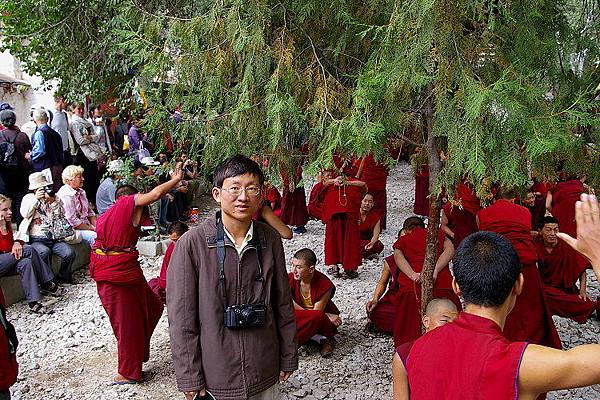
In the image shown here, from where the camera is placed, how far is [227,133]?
3383 mm

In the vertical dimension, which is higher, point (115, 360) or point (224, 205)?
point (224, 205)

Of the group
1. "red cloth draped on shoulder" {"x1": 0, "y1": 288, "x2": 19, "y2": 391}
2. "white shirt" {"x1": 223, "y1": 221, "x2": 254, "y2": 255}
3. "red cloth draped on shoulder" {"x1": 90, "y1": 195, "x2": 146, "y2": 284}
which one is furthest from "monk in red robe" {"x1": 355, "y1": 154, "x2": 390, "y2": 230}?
"red cloth draped on shoulder" {"x1": 0, "y1": 288, "x2": 19, "y2": 391}

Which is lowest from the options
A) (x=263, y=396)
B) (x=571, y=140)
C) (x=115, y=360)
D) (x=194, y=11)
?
(x=115, y=360)

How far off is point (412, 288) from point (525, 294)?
1.00 m

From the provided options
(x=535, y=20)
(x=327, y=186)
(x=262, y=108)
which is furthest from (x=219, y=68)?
(x=327, y=186)

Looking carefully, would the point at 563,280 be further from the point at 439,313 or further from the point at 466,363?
the point at 466,363

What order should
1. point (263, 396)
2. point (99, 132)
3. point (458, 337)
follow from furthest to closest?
point (99, 132) < point (263, 396) < point (458, 337)

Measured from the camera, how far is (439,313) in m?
3.04

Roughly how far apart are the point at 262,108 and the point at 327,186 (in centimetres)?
381

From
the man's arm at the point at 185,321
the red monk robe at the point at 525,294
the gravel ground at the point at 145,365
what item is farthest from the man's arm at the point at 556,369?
the gravel ground at the point at 145,365

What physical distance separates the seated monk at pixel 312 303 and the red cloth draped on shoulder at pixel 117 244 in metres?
1.39

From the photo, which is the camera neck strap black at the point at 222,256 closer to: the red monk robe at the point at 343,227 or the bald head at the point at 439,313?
the bald head at the point at 439,313

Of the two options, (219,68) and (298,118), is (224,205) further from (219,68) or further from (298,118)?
(219,68)

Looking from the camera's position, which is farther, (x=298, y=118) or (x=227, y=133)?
(x=227, y=133)
